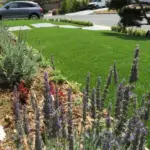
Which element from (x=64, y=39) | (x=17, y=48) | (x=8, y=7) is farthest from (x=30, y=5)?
(x=17, y=48)

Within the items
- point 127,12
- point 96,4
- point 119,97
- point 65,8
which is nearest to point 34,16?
point 127,12

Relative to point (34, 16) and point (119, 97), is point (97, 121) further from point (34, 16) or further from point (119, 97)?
point (34, 16)

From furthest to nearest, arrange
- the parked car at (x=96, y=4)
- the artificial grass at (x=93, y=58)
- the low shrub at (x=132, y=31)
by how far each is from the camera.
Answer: the parked car at (x=96, y=4) < the low shrub at (x=132, y=31) < the artificial grass at (x=93, y=58)

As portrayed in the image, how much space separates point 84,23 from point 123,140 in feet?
90.5

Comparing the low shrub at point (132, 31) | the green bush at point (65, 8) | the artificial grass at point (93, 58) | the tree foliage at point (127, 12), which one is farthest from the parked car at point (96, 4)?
the artificial grass at point (93, 58)

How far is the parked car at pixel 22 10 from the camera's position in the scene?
117 ft

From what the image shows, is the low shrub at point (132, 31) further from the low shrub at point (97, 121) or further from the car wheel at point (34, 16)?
the low shrub at point (97, 121)

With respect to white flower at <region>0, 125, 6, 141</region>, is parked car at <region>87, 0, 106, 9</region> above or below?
above

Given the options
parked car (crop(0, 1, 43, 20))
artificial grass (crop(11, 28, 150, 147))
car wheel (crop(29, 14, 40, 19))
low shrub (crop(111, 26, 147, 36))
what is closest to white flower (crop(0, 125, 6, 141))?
artificial grass (crop(11, 28, 150, 147))

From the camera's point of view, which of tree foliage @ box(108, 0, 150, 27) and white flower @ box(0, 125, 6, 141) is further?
tree foliage @ box(108, 0, 150, 27)

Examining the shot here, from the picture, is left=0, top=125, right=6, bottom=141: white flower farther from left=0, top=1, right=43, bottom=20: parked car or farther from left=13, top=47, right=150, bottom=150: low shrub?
left=0, top=1, right=43, bottom=20: parked car

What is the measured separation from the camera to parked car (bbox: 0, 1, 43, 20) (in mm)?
35562

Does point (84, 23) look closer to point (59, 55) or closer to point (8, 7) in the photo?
point (8, 7)

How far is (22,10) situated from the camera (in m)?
36.0
